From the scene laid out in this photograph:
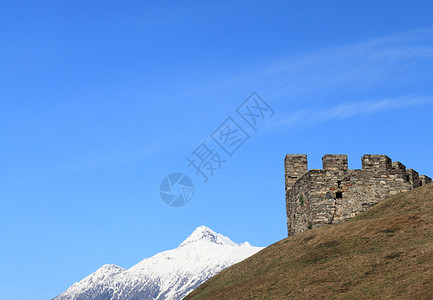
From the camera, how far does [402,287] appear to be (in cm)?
2672

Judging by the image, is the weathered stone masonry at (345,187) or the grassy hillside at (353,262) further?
the weathered stone masonry at (345,187)

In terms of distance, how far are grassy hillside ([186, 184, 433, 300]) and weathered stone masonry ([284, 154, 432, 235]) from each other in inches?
74.3

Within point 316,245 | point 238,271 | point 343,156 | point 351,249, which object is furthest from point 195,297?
point 343,156

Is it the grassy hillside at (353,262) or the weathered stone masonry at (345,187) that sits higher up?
the weathered stone masonry at (345,187)

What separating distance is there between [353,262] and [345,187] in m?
13.2

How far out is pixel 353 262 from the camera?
3169cm

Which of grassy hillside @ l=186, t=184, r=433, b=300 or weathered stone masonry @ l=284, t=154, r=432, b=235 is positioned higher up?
weathered stone masonry @ l=284, t=154, r=432, b=235

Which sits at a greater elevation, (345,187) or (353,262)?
(345,187)

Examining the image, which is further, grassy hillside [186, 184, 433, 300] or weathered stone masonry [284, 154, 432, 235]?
weathered stone masonry [284, 154, 432, 235]

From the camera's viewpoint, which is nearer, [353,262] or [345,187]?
[353,262]

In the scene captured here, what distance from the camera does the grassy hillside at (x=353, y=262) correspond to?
1104 inches

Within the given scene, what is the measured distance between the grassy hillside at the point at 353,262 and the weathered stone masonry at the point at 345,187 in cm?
189

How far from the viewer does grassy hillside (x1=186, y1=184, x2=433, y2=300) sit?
28.0m

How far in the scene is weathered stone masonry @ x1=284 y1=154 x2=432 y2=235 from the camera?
1721 inches
